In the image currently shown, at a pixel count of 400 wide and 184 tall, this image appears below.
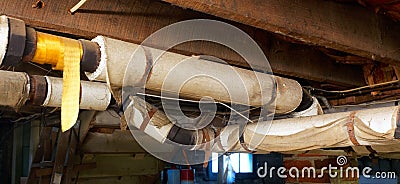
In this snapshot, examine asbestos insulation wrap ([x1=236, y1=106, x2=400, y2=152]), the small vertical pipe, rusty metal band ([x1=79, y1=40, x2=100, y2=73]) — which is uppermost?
rusty metal band ([x1=79, y1=40, x2=100, y2=73])

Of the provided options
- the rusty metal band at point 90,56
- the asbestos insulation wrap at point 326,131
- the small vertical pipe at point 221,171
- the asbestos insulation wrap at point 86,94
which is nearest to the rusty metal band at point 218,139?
the asbestos insulation wrap at point 326,131

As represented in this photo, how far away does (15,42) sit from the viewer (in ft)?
2.78

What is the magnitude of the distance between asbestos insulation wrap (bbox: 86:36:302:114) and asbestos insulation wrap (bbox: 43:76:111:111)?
319 millimetres

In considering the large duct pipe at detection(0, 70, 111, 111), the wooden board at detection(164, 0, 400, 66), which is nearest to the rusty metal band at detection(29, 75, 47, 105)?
the large duct pipe at detection(0, 70, 111, 111)

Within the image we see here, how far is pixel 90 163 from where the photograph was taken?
326 centimetres

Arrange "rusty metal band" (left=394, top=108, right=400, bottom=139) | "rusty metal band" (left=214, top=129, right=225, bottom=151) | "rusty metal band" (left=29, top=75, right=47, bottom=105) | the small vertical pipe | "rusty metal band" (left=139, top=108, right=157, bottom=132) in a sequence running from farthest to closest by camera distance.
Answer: the small vertical pipe < "rusty metal band" (left=214, top=129, right=225, bottom=151) < "rusty metal band" (left=139, top=108, right=157, bottom=132) < "rusty metal band" (left=29, top=75, right=47, bottom=105) < "rusty metal band" (left=394, top=108, right=400, bottom=139)

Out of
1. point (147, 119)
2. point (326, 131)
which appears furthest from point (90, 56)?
point (326, 131)

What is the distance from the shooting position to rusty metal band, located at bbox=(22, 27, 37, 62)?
877 mm

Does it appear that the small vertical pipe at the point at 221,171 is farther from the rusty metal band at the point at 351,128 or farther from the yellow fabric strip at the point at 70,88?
the yellow fabric strip at the point at 70,88

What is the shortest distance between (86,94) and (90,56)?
18.4 inches

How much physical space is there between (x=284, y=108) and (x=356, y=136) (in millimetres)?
305

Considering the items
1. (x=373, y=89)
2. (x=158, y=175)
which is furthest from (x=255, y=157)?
(x=373, y=89)

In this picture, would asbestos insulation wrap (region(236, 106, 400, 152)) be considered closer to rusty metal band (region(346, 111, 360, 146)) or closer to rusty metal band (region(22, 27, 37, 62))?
rusty metal band (region(346, 111, 360, 146))

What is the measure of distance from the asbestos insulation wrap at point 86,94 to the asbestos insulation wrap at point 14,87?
0.07 meters
